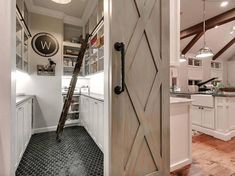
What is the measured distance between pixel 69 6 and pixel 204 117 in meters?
4.33

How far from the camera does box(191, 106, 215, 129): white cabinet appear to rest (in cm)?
339

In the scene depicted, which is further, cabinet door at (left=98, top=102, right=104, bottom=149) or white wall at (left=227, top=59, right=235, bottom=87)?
white wall at (left=227, top=59, right=235, bottom=87)

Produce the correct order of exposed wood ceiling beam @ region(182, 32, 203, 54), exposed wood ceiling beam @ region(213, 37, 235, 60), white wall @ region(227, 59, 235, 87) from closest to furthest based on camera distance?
1. exposed wood ceiling beam @ region(182, 32, 203, 54)
2. exposed wood ceiling beam @ region(213, 37, 235, 60)
3. white wall @ region(227, 59, 235, 87)

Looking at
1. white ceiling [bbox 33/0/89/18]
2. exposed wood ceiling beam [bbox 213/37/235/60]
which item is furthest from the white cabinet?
exposed wood ceiling beam [bbox 213/37/235/60]

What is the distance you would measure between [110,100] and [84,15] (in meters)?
3.51

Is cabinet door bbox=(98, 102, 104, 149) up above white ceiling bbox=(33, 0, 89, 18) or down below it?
below

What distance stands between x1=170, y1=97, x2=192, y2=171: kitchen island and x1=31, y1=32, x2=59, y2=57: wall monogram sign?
3218 mm

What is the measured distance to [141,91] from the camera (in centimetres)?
152

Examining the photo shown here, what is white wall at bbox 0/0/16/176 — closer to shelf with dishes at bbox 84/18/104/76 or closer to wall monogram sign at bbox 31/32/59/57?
shelf with dishes at bbox 84/18/104/76

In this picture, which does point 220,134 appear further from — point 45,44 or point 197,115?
point 45,44

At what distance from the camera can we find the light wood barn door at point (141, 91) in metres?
1.37

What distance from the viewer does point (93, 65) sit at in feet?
12.4

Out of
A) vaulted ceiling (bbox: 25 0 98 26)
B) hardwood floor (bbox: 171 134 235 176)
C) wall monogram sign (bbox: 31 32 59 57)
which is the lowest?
hardwood floor (bbox: 171 134 235 176)

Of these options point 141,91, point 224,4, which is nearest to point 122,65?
point 141,91
